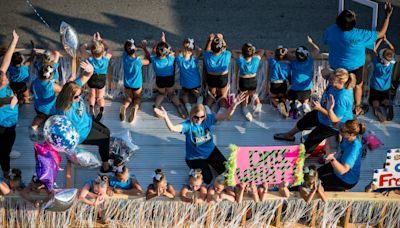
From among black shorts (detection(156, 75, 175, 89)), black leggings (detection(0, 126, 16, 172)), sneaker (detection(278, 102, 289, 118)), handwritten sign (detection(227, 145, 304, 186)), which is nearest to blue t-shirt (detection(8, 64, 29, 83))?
black leggings (detection(0, 126, 16, 172))

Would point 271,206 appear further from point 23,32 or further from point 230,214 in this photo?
point 23,32

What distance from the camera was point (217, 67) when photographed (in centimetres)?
859

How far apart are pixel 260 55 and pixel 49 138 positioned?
2.79 meters

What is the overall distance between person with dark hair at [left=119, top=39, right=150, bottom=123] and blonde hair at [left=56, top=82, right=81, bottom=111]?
1212 mm

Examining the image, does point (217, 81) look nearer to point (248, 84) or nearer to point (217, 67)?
point (217, 67)

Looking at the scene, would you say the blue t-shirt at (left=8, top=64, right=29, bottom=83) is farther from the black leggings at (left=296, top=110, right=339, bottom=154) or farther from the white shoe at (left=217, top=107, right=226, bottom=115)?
the black leggings at (left=296, top=110, right=339, bottom=154)

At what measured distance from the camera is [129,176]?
763 centimetres

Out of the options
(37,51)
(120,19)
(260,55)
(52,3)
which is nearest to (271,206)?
(260,55)

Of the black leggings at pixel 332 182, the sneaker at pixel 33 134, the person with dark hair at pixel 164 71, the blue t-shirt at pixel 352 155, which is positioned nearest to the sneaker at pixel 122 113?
the person with dark hair at pixel 164 71

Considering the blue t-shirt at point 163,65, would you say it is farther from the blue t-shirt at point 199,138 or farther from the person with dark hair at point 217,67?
the blue t-shirt at point 199,138

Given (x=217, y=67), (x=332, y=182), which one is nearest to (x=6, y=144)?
(x=217, y=67)

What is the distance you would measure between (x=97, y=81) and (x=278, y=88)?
2.14 m

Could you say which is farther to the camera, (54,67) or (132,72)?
(132,72)

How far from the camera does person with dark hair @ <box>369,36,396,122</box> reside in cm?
839
